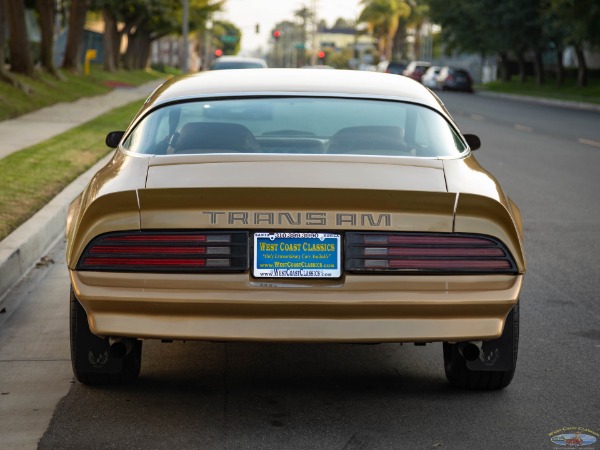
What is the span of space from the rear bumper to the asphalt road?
15.6 inches

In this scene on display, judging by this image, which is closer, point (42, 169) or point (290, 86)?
point (290, 86)

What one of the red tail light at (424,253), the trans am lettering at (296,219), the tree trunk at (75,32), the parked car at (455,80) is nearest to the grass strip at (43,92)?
the tree trunk at (75,32)

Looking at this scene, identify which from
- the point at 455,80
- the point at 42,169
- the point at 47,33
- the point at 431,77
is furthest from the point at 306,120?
the point at 431,77

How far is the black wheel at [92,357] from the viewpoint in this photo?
206 inches

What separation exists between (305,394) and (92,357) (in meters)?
0.99

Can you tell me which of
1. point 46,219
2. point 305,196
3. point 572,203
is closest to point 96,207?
point 305,196

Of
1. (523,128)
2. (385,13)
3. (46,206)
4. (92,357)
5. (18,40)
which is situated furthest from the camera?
(385,13)

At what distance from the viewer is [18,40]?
31.2 m

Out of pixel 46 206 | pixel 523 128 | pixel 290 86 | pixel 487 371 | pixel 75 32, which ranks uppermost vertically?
pixel 290 86

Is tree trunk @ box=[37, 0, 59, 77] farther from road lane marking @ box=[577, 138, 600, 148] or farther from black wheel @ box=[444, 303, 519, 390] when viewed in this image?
black wheel @ box=[444, 303, 519, 390]

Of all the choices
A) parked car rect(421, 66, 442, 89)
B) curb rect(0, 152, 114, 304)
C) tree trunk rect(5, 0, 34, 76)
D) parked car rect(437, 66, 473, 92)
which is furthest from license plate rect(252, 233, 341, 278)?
parked car rect(421, 66, 442, 89)

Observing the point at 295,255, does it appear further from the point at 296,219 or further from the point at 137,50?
the point at 137,50

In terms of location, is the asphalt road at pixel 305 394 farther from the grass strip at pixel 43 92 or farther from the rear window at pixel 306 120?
the grass strip at pixel 43 92

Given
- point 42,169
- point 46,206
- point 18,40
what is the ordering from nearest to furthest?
point 46,206, point 42,169, point 18,40
